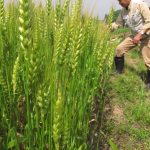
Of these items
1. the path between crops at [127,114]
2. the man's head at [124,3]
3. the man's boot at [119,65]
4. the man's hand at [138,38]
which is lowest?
the path between crops at [127,114]

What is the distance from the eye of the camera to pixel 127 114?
354 cm

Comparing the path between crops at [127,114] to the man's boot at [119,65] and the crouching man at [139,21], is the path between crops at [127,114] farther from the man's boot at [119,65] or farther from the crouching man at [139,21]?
the crouching man at [139,21]

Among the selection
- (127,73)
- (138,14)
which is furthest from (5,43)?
(127,73)

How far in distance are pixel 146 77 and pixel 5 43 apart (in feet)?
10.6

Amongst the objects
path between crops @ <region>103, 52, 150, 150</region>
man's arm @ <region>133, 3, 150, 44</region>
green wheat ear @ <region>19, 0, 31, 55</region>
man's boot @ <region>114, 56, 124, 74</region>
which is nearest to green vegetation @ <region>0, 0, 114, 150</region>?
green wheat ear @ <region>19, 0, 31, 55</region>

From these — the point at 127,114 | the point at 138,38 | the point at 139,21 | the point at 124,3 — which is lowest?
the point at 127,114

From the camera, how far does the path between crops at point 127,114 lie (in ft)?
9.78

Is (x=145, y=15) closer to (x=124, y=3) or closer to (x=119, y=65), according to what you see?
(x=124, y=3)

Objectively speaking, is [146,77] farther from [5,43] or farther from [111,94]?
[5,43]

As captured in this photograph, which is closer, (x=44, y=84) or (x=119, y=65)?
(x=44, y=84)

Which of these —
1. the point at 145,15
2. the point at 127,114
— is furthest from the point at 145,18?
the point at 127,114

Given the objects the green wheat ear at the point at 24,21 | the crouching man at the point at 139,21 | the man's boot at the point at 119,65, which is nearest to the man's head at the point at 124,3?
the crouching man at the point at 139,21

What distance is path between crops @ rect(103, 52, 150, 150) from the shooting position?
298 cm

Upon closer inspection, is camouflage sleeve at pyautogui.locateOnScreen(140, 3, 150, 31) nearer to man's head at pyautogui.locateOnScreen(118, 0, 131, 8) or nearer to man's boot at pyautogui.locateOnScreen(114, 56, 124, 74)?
man's head at pyautogui.locateOnScreen(118, 0, 131, 8)
